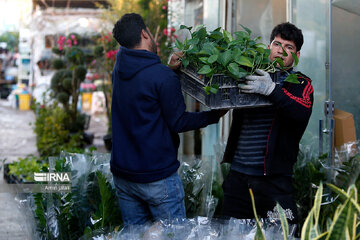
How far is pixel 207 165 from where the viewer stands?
355cm

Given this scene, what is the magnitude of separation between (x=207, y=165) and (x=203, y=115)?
108 centimetres

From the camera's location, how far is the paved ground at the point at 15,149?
3.14m

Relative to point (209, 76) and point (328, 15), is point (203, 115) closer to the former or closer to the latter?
point (209, 76)

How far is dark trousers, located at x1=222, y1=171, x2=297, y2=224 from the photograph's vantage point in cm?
273

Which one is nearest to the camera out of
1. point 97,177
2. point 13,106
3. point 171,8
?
point 97,177

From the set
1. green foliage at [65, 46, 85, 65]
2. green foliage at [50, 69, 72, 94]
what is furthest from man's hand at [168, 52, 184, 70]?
green foliage at [50, 69, 72, 94]

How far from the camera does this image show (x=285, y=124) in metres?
2.66

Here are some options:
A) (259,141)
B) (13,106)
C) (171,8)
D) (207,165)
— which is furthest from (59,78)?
(13,106)

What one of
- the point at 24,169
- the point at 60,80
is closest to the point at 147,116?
the point at 24,169

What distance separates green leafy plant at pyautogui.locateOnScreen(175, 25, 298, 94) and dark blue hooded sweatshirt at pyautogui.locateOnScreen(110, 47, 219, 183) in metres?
0.15

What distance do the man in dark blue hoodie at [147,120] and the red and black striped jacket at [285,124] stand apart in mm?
323

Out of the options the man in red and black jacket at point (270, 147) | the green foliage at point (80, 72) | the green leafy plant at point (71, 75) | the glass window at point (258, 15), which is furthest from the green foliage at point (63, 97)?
the man in red and black jacket at point (270, 147)

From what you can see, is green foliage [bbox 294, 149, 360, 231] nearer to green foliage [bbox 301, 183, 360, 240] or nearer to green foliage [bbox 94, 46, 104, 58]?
green foliage [bbox 301, 183, 360, 240]

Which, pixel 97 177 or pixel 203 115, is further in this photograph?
pixel 97 177
